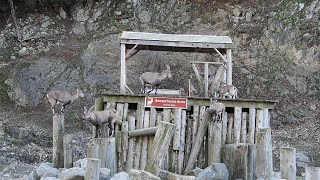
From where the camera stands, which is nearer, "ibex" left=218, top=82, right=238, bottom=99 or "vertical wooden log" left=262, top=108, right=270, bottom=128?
"vertical wooden log" left=262, top=108, right=270, bottom=128

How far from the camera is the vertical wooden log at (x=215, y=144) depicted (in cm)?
1161

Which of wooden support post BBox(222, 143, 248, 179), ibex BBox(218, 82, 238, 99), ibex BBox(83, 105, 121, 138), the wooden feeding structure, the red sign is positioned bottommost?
wooden support post BBox(222, 143, 248, 179)

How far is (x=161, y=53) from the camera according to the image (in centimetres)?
2572

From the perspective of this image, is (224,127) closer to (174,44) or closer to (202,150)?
(202,150)

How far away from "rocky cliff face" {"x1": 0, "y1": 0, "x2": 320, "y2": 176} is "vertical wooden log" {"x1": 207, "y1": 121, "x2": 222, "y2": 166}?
40.2 feet

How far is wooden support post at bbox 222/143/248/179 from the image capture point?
1087 cm

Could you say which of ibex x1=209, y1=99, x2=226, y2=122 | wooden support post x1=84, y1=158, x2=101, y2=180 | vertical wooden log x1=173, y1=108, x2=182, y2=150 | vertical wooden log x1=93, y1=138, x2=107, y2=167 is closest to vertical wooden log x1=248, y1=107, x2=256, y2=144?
ibex x1=209, y1=99, x2=226, y2=122

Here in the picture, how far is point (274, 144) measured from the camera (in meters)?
21.1

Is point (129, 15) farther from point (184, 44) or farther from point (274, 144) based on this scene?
point (184, 44)

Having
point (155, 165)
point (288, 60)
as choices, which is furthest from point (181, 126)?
point (288, 60)

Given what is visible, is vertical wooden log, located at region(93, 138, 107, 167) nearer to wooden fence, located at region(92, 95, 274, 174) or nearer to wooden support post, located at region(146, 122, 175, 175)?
wooden support post, located at region(146, 122, 175, 175)

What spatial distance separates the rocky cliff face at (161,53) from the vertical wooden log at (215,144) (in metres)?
12.2

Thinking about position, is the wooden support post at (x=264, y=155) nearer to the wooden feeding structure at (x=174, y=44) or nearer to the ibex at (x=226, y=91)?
the ibex at (x=226, y=91)

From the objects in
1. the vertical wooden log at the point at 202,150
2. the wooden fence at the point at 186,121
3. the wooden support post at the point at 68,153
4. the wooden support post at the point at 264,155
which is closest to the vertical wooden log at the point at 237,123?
the wooden fence at the point at 186,121
